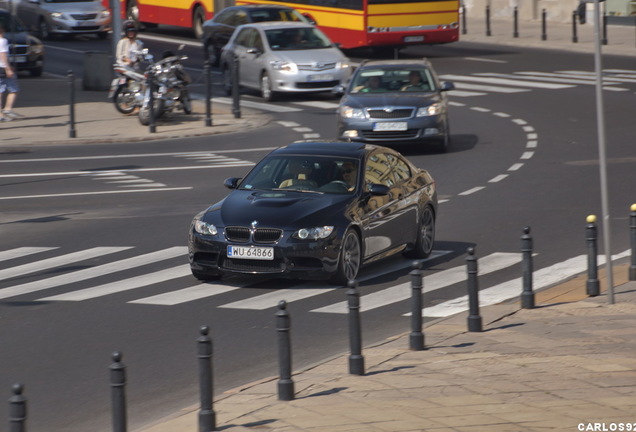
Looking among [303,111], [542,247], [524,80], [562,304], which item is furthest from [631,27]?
[562,304]

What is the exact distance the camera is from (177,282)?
1354cm

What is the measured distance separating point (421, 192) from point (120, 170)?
8328 millimetres

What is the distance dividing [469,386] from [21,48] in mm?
29807

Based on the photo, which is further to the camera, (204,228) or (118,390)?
(204,228)

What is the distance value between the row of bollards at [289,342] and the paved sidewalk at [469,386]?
0.44ft

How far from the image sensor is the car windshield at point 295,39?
106 feet

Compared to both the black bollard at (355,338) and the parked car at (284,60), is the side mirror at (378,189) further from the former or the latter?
the parked car at (284,60)

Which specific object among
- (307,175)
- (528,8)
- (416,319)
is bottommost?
(416,319)

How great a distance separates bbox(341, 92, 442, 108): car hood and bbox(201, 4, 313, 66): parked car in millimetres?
14070

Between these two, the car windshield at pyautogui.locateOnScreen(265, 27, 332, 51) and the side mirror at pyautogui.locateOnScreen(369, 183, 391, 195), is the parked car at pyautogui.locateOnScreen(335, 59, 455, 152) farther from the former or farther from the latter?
the side mirror at pyautogui.locateOnScreen(369, 183, 391, 195)

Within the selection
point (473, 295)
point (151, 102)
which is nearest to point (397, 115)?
point (151, 102)

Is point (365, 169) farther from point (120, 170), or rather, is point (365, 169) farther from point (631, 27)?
point (631, 27)

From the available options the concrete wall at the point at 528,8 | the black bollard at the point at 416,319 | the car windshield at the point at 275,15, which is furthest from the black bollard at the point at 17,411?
the concrete wall at the point at 528,8

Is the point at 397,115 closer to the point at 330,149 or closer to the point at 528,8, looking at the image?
the point at 330,149
